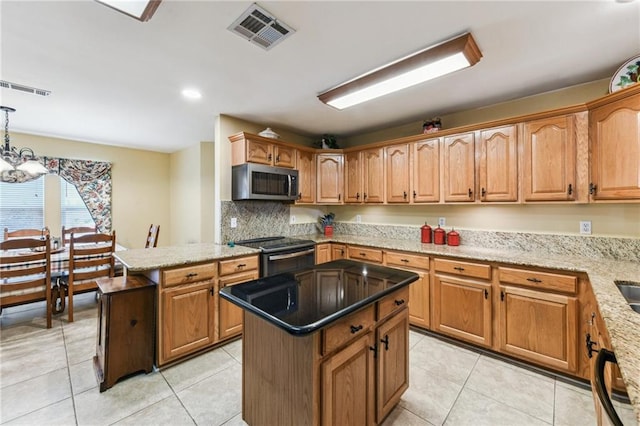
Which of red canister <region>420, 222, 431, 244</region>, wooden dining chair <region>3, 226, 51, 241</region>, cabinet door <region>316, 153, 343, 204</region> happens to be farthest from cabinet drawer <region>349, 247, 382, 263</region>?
wooden dining chair <region>3, 226, 51, 241</region>

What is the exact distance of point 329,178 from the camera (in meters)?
4.09

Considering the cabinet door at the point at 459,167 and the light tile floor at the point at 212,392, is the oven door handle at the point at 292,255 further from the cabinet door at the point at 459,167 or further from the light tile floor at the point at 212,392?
the cabinet door at the point at 459,167

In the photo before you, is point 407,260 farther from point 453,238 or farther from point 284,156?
point 284,156

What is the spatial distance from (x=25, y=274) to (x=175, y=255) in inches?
68.9

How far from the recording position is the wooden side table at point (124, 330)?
2.08m

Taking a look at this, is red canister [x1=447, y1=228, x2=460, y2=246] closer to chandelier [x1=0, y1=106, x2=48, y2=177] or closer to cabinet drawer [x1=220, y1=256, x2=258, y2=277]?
cabinet drawer [x1=220, y1=256, x2=258, y2=277]

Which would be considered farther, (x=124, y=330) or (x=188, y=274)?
(x=188, y=274)

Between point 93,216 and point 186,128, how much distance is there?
2517mm

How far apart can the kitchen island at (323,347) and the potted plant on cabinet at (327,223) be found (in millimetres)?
2444

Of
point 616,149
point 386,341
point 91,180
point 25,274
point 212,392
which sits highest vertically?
point 91,180

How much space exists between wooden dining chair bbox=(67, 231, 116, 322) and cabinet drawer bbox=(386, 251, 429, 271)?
3.45 meters

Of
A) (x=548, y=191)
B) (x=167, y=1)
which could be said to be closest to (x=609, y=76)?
(x=548, y=191)

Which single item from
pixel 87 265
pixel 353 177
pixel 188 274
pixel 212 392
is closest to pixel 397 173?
pixel 353 177

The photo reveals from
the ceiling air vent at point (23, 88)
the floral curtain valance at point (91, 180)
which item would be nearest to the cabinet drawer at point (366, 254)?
the ceiling air vent at point (23, 88)
